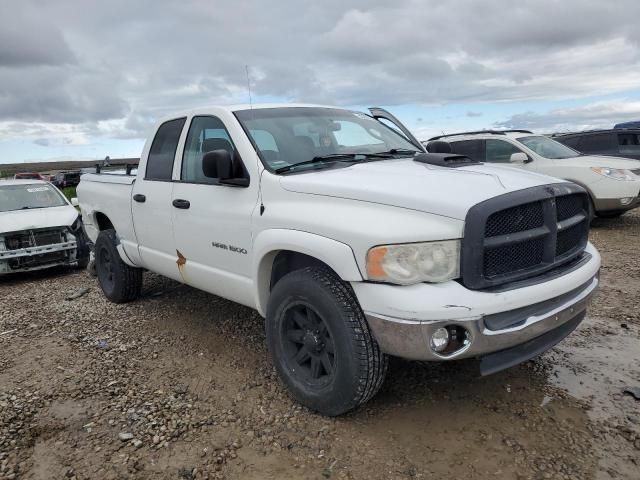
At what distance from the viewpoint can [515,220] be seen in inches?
112

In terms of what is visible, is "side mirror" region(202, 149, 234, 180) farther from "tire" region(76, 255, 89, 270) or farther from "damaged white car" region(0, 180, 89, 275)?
"tire" region(76, 255, 89, 270)

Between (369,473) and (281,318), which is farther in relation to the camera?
(281,318)

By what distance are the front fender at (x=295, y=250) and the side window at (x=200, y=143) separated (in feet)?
2.81

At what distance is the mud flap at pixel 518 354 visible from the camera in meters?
2.81

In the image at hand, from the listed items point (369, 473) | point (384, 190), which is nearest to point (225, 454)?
point (369, 473)

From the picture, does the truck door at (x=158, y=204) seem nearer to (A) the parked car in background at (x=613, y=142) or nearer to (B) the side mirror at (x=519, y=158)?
(B) the side mirror at (x=519, y=158)

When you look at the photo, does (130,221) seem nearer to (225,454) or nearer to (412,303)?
(225,454)

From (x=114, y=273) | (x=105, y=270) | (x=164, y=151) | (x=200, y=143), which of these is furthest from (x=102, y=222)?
(x=200, y=143)

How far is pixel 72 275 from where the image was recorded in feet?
26.2

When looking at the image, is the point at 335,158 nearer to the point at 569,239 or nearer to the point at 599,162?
the point at 569,239

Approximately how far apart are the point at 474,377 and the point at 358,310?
1291mm

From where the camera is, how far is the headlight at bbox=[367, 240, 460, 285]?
106 inches

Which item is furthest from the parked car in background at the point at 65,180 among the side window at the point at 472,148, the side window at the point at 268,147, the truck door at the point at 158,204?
the side window at the point at 268,147

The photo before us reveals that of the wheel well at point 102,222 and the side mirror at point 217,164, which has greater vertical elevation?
the side mirror at point 217,164
